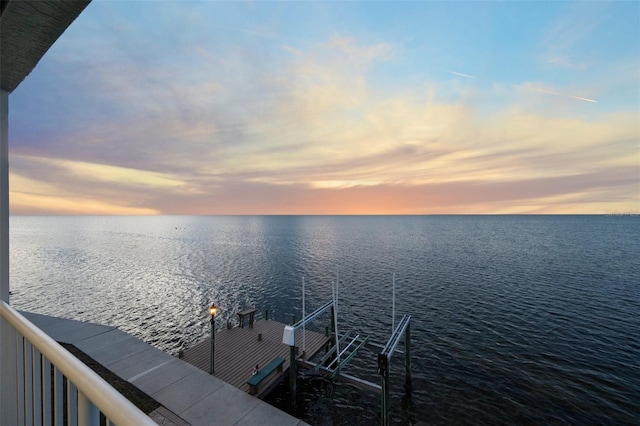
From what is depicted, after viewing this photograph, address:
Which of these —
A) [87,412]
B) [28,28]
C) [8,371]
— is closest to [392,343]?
[8,371]

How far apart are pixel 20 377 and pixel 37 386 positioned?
1.74 feet

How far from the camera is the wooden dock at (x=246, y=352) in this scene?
50.7ft

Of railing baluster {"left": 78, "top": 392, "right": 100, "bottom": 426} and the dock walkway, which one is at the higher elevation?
railing baluster {"left": 78, "top": 392, "right": 100, "bottom": 426}

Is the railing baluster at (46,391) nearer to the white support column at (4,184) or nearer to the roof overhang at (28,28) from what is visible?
the white support column at (4,184)

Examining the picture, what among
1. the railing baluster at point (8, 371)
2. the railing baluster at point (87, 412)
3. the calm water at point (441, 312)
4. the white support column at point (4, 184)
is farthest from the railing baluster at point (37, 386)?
the calm water at point (441, 312)

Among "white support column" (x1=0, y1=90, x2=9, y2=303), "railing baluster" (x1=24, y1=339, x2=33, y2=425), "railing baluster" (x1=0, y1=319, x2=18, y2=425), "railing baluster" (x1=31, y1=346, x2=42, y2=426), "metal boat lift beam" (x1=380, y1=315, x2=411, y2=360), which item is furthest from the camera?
"metal boat lift beam" (x1=380, y1=315, x2=411, y2=360)

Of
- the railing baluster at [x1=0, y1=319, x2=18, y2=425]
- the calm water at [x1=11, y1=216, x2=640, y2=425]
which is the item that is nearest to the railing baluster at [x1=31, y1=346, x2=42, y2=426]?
the railing baluster at [x1=0, y1=319, x2=18, y2=425]

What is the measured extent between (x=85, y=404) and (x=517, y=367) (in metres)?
26.4

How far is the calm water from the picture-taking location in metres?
17.0

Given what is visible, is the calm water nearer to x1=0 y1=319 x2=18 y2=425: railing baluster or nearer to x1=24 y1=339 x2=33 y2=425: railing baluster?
x1=0 y1=319 x2=18 y2=425: railing baluster

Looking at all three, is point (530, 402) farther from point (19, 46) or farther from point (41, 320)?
point (41, 320)

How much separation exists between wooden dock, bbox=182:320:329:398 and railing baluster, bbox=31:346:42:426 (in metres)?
13.4

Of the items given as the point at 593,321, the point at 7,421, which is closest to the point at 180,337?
the point at 7,421

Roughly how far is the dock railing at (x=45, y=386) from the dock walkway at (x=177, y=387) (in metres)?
9.98
